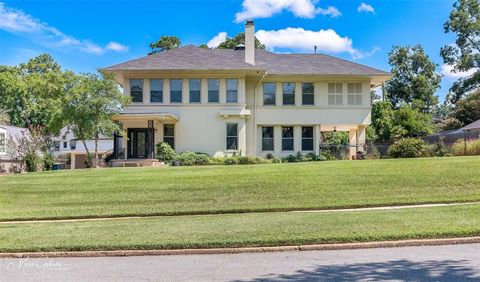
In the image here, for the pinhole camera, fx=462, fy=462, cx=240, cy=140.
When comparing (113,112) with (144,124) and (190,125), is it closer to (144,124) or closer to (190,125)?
(144,124)

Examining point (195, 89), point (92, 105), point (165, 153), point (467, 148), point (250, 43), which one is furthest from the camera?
point (250, 43)

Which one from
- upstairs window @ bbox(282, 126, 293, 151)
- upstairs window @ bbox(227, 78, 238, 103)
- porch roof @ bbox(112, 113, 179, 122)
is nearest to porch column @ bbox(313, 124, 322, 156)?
upstairs window @ bbox(282, 126, 293, 151)

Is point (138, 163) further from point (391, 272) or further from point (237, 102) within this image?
point (391, 272)

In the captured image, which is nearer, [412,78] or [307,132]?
[307,132]

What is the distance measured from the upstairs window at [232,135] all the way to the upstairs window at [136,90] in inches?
230

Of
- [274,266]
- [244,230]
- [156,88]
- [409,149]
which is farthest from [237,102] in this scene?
[274,266]

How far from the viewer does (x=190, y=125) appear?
94.7 ft

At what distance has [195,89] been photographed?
95.8 ft

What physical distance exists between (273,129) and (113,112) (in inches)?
404

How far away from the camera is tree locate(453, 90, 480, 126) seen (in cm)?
4459

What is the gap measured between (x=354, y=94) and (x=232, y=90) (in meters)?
8.05

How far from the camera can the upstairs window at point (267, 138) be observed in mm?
30194

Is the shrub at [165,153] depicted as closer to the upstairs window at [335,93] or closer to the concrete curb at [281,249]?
the upstairs window at [335,93]

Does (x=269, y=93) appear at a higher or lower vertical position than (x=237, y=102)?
higher
